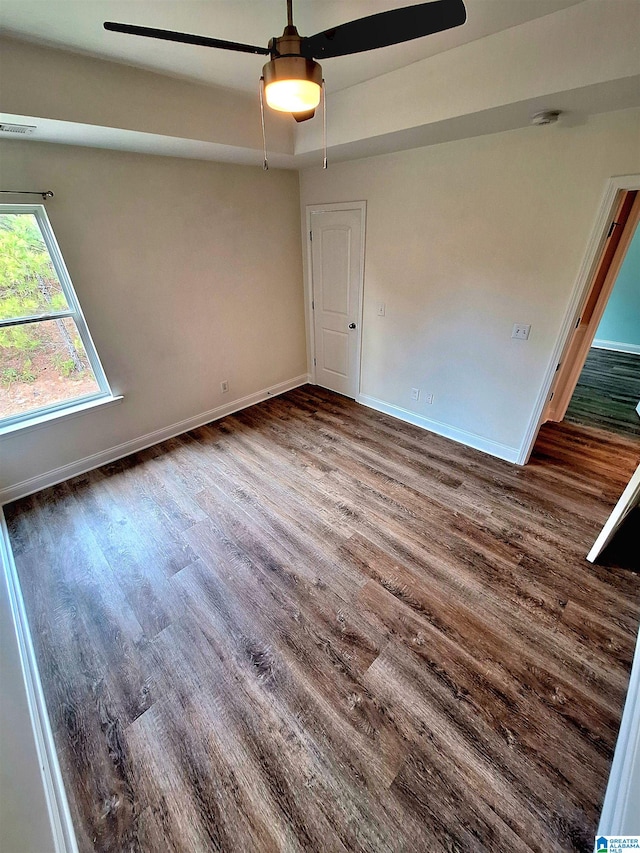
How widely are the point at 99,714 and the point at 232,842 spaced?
77 cm

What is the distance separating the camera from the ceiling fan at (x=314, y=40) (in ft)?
3.62

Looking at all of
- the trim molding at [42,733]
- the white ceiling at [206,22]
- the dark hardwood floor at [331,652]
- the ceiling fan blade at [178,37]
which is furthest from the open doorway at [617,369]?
the trim molding at [42,733]

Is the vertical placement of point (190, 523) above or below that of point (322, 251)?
below

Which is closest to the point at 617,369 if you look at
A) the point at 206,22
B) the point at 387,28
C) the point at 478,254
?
the point at 478,254

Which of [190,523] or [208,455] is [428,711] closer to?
[190,523]

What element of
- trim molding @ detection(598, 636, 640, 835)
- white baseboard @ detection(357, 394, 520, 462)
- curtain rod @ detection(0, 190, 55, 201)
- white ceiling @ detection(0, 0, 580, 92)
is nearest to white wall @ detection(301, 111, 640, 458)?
white baseboard @ detection(357, 394, 520, 462)

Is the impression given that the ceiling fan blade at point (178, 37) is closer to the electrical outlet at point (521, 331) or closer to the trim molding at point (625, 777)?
the electrical outlet at point (521, 331)

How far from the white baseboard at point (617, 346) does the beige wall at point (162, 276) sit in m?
Result: 5.30

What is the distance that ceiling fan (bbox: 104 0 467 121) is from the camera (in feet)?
3.62

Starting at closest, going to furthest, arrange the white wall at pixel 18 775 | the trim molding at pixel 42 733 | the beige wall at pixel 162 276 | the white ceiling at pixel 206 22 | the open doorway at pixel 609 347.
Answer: the white wall at pixel 18 775, the trim molding at pixel 42 733, the white ceiling at pixel 206 22, the beige wall at pixel 162 276, the open doorway at pixel 609 347

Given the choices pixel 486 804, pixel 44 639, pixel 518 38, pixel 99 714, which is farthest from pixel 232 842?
pixel 518 38

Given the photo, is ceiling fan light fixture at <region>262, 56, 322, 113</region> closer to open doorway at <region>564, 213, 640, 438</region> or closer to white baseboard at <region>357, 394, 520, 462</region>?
white baseboard at <region>357, 394, 520, 462</region>

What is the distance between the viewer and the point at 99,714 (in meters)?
1.54

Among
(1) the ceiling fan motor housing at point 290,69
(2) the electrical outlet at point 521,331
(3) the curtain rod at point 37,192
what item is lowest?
Result: (2) the electrical outlet at point 521,331
